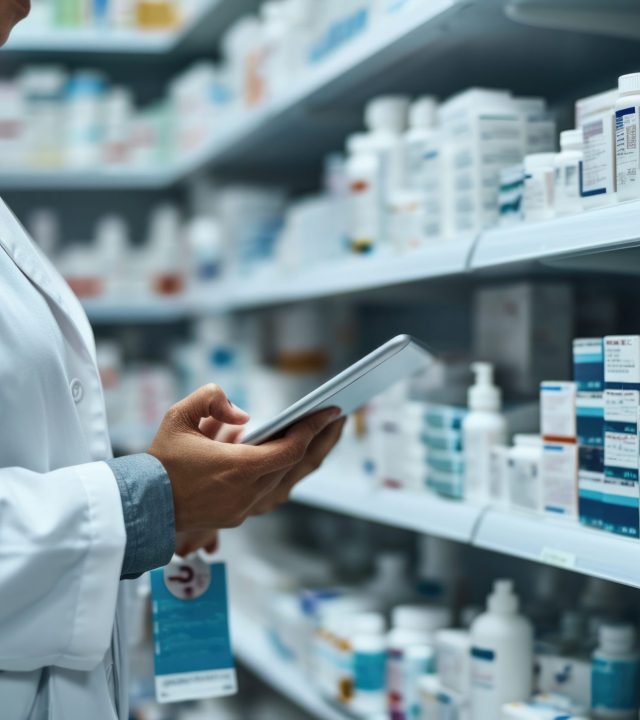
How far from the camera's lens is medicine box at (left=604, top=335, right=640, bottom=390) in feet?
4.04

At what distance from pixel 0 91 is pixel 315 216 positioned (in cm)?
159

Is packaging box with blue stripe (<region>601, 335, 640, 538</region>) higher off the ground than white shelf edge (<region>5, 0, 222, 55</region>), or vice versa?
white shelf edge (<region>5, 0, 222, 55</region>)

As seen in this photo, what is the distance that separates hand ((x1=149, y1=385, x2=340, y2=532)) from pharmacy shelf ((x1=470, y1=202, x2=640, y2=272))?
1.36 ft

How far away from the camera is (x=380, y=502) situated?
6.03 ft

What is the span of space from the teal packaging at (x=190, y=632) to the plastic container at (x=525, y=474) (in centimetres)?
46

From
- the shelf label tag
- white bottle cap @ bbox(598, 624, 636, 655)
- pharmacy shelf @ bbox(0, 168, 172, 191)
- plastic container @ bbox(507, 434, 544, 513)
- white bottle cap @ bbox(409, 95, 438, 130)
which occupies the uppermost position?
pharmacy shelf @ bbox(0, 168, 172, 191)

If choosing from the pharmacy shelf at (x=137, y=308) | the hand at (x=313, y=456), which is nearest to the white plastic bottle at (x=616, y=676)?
the hand at (x=313, y=456)

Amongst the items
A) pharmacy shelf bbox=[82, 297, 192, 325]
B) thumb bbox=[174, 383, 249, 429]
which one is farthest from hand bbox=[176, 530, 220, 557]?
pharmacy shelf bbox=[82, 297, 192, 325]

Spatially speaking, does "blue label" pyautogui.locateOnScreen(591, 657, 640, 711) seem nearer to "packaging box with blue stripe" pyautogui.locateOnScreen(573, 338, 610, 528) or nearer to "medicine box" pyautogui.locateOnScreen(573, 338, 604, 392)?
"packaging box with blue stripe" pyautogui.locateOnScreen(573, 338, 610, 528)

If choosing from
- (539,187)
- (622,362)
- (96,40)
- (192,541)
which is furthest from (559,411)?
(96,40)

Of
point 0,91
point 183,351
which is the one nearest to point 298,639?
point 183,351

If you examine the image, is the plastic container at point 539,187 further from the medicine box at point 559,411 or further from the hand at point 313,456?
the hand at point 313,456

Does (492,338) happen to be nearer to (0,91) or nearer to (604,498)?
(604,498)

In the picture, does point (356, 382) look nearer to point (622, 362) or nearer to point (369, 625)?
point (622, 362)
